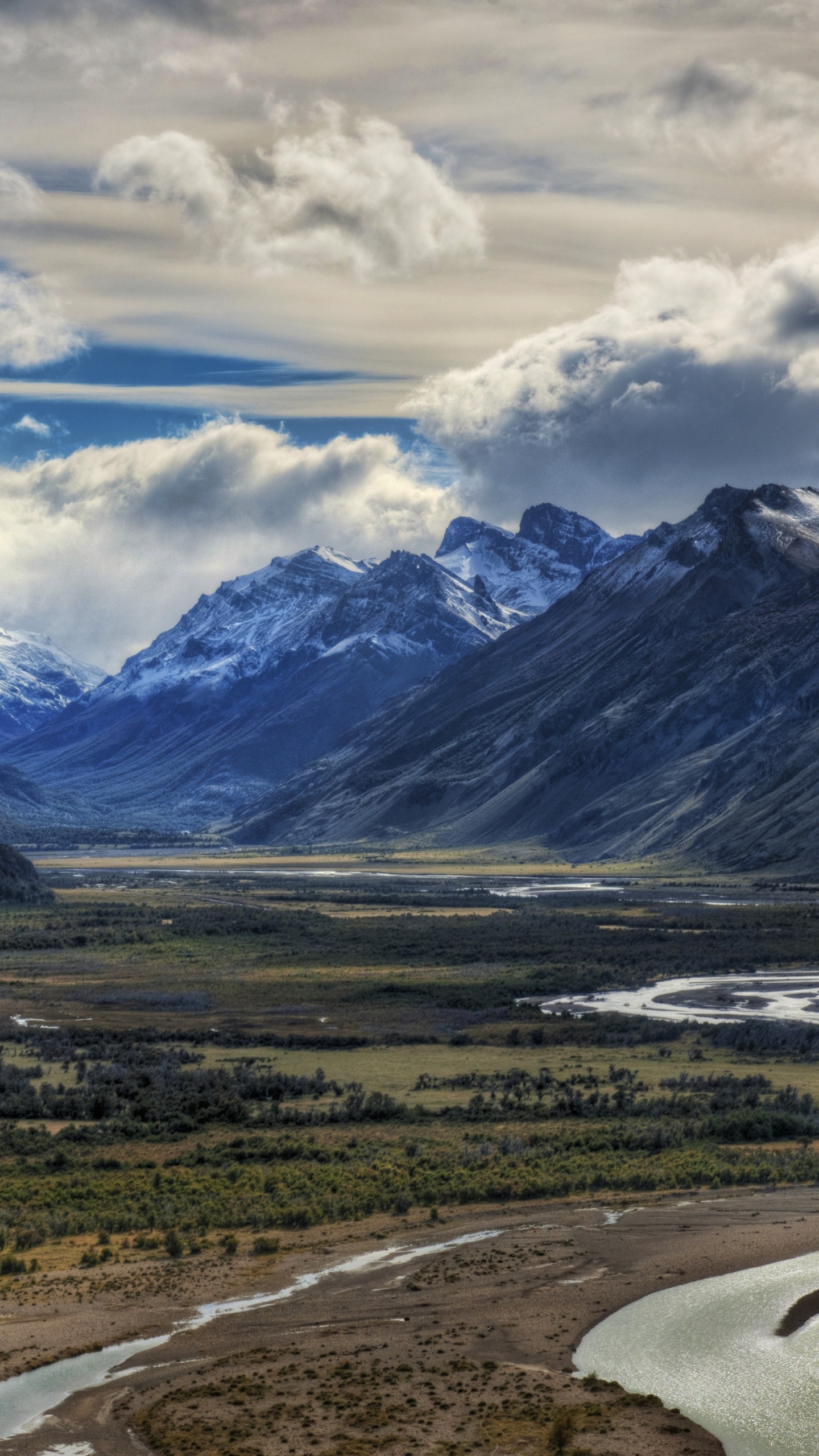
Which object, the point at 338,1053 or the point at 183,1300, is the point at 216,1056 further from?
the point at 183,1300

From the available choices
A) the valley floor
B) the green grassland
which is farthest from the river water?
the green grassland

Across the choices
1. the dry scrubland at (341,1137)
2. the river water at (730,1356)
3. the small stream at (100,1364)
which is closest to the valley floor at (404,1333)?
the dry scrubland at (341,1137)

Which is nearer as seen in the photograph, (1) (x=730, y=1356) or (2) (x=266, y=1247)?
(1) (x=730, y=1356)

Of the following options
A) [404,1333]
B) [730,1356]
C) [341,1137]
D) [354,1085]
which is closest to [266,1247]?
[404,1333]

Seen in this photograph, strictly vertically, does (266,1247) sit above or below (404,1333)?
below

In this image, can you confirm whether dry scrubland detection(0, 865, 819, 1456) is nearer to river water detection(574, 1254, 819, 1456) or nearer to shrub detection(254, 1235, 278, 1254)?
shrub detection(254, 1235, 278, 1254)

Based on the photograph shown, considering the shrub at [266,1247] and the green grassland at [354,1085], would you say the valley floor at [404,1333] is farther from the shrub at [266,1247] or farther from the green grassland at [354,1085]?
the green grassland at [354,1085]

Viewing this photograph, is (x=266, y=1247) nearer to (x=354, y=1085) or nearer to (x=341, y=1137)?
(x=341, y=1137)
